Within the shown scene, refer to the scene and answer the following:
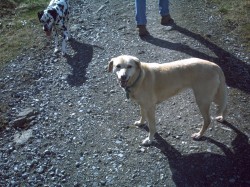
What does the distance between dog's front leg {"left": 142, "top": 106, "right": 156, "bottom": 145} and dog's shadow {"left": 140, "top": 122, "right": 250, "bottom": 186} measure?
0.16 metres

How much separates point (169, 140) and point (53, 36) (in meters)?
5.65

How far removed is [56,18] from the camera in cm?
951

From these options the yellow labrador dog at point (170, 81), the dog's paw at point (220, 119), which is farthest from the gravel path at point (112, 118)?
the yellow labrador dog at point (170, 81)

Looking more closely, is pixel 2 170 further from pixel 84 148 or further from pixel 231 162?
pixel 231 162

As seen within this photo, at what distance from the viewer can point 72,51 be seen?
10016mm

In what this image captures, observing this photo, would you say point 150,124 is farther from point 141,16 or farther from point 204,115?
point 141,16

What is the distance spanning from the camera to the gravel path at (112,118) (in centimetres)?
620

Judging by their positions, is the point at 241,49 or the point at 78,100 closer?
the point at 78,100

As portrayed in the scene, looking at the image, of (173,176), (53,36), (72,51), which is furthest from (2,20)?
(173,176)

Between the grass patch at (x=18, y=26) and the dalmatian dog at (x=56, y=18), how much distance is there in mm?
1087

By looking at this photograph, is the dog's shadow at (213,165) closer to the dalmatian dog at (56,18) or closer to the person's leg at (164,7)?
the dalmatian dog at (56,18)

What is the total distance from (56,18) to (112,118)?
143 inches

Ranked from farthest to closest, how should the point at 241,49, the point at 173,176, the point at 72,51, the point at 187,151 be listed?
1. the point at 72,51
2. the point at 241,49
3. the point at 187,151
4. the point at 173,176

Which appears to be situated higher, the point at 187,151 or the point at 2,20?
the point at 2,20
